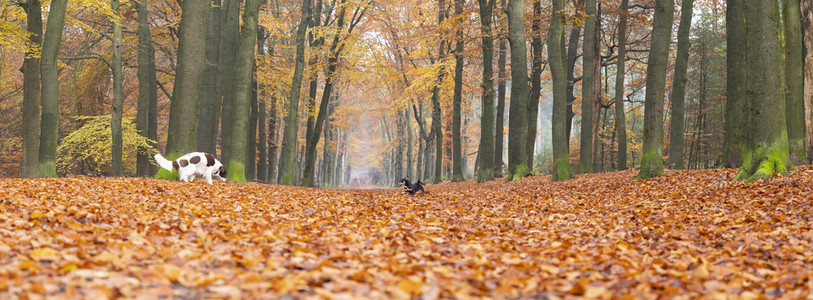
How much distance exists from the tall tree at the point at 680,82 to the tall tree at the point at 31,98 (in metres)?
18.0

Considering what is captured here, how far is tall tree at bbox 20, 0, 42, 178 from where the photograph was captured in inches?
457

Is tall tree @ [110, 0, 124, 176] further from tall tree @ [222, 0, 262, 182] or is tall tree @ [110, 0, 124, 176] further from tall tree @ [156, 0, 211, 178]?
tall tree @ [156, 0, 211, 178]

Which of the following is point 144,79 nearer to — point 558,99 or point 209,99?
point 209,99

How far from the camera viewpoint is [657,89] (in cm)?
1134

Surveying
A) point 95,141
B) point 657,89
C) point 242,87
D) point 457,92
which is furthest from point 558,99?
point 95,141

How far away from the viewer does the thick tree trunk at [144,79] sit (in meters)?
16.0

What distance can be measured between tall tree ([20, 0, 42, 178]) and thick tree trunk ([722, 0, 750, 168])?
16793mm

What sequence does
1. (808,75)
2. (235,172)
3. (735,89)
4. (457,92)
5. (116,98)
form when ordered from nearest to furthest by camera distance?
1. (808,75)
2. (735,89)
3. (235,172)
4. (116,98)
5. (457,92)

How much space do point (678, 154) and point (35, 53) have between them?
1868 centimetres

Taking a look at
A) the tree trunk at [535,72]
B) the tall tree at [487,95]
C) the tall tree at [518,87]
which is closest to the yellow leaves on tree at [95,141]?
the tall tree at [487,95]

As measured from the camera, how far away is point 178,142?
38.3 feet

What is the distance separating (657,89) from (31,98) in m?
15.2

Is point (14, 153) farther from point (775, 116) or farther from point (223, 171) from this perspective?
point (775, 116)

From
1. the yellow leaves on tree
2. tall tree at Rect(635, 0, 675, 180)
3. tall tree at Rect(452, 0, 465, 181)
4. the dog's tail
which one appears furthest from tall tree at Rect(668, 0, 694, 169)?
the yellow leaves on tree
